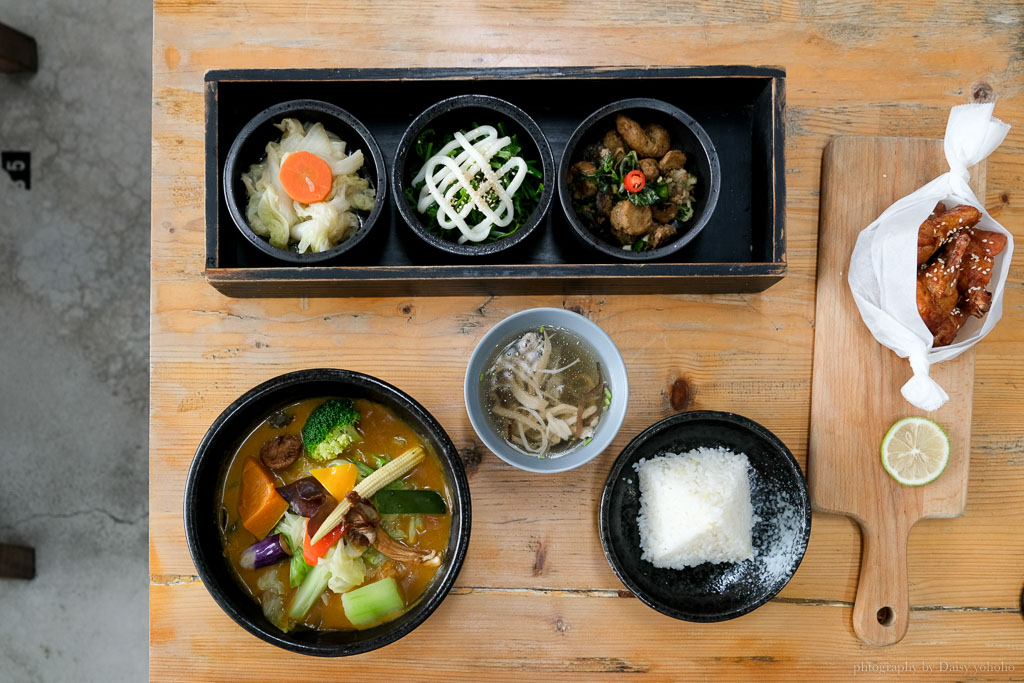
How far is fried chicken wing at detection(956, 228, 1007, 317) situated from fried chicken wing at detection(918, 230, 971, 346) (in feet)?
0.06

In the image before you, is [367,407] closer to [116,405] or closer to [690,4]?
[690,4]

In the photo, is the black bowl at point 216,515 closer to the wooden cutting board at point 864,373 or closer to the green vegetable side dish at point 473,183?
the green vegetable side dish at point 473,183

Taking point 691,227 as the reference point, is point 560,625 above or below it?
below

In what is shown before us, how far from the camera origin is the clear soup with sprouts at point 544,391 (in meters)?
1.77

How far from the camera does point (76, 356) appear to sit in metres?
2.81

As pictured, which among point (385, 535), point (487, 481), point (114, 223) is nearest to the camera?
point (385, 535)

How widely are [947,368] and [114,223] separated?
2.97 m

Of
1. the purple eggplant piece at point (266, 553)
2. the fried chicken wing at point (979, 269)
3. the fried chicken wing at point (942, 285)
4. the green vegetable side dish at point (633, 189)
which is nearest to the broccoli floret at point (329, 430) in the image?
the purple eggplant piece at point (266, 553)

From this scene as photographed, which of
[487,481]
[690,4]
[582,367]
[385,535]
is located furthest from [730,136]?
Answer: [385,535]

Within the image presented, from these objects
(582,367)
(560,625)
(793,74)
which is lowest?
(560,625)

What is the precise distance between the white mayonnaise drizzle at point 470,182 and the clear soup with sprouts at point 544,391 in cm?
31

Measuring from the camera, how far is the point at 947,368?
6.18ft

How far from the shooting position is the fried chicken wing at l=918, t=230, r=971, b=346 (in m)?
1.78

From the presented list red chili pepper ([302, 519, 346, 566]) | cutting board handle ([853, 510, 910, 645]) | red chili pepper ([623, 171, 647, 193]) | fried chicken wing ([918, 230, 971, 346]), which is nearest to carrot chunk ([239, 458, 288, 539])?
red chili pepper ([302, 519, 346, 566])
